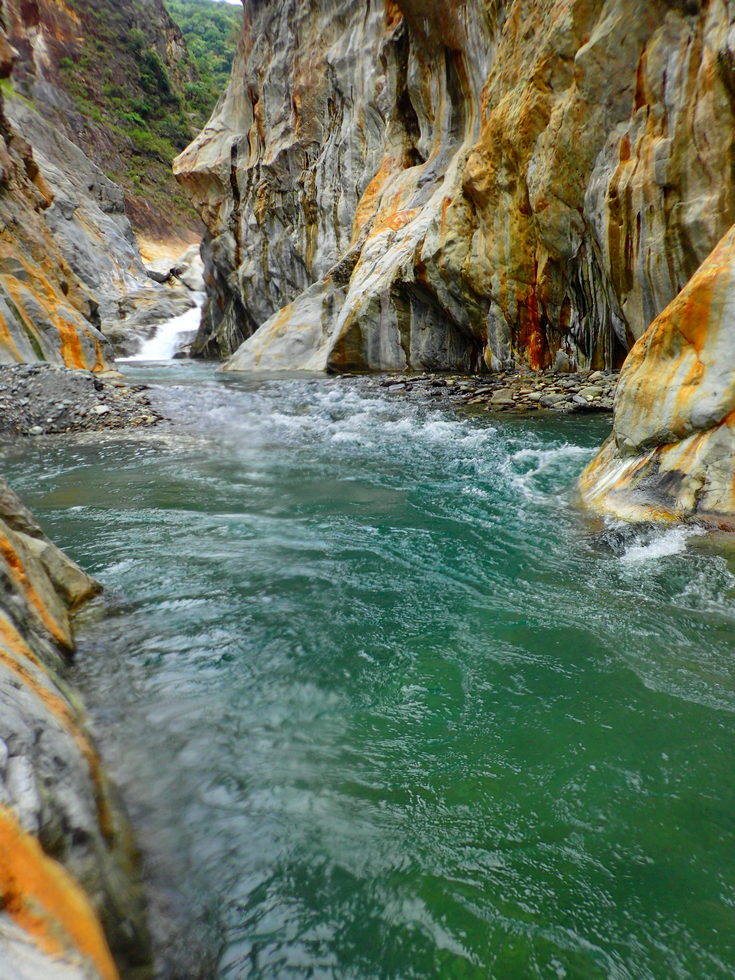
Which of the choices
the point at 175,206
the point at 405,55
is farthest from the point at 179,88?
the point at 405,55

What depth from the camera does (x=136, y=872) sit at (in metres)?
1.68

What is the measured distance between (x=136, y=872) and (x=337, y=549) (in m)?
2.84

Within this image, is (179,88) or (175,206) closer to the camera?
(175,206)

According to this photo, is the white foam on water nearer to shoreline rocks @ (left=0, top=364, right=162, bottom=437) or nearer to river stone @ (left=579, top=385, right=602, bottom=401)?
river stone @ (left=579, top=385, right=602, bottom=401)

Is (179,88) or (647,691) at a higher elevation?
(179,88)

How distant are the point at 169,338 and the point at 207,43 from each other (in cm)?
6315

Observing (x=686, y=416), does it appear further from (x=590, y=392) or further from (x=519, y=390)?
(x=519, y=390)

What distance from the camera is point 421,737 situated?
235 cm

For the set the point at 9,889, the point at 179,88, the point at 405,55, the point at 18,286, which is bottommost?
the point at 9,889

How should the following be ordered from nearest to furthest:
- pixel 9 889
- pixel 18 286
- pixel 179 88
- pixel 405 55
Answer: pixel 9 889 < pixel 18 286 < pixel 405 55 < pixel 179 88

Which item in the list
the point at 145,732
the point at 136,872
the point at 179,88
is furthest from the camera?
the point at 179,88

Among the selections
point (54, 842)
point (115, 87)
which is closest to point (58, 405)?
point (54, 842)

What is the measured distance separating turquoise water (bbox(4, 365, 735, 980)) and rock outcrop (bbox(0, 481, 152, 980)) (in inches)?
6.8

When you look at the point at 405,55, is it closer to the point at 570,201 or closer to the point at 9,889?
the point at 570,201
